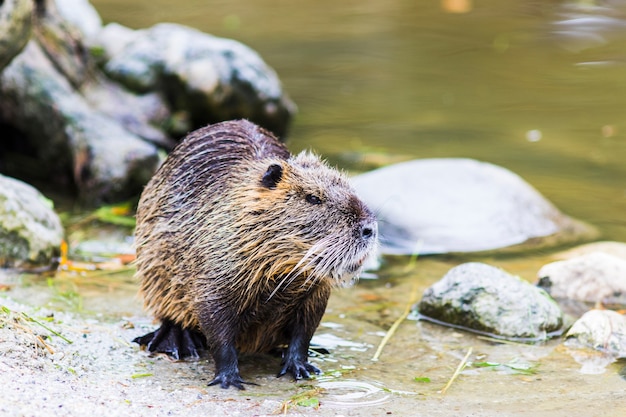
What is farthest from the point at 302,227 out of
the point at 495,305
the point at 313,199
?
the point at 495,305

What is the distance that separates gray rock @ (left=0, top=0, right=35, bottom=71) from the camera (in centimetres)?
607

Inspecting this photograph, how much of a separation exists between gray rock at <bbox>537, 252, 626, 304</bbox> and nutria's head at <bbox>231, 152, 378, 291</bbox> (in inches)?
81.8

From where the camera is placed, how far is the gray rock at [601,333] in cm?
487

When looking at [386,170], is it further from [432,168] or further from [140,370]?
[140,370]

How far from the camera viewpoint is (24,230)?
18.9 ft

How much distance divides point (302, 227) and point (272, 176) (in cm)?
27

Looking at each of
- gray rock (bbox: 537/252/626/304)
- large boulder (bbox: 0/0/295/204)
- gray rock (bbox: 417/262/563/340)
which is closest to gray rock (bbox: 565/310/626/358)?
gray rock (bbox: 417/262/563/340)

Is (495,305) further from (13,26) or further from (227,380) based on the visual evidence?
(13,26)

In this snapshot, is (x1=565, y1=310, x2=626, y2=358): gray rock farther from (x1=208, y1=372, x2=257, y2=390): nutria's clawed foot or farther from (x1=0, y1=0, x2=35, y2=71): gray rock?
(x1=0, y1=0, x2=35, y2=71): gray rock

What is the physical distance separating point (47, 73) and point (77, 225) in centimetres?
165

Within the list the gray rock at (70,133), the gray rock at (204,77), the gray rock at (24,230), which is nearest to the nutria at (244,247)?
the gray rock at (24,230)

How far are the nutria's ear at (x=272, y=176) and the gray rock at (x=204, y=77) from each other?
4.68 m

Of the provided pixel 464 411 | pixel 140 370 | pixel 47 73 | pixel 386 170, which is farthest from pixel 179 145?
pixel 47 73

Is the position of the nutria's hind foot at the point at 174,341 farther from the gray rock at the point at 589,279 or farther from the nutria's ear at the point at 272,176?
the gray rock at the point at 589,279
